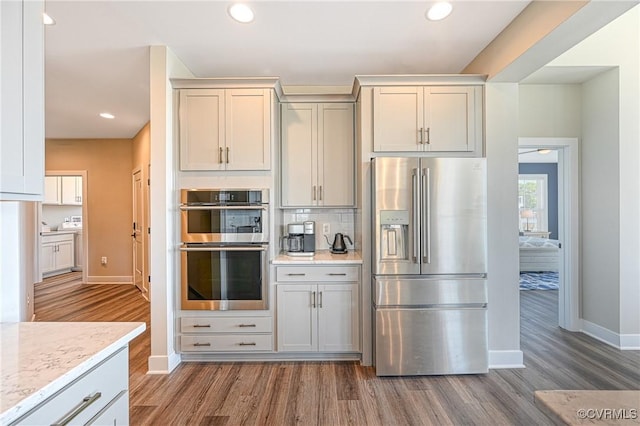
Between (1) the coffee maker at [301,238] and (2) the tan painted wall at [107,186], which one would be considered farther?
(2) the tan painted wall at [107,186]

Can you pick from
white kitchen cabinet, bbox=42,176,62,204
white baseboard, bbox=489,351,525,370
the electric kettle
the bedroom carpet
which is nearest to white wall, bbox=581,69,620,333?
white baseboard, bbox=489,351,525,370

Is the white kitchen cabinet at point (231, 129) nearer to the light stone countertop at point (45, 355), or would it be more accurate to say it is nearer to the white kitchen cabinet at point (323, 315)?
the white kitchen cabinet at point (323, 315)

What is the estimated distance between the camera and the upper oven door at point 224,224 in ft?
9.17

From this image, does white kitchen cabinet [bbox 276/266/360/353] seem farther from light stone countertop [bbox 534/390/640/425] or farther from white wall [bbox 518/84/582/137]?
white wall [bbox 518/84/582/137]

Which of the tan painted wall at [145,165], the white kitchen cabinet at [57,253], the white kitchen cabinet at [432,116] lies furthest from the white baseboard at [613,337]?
the white kitchen cabinet at [57,253]

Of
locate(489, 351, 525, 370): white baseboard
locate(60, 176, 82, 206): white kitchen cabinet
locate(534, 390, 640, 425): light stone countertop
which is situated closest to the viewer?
locate(534, 390, 640, 425): light stone countertop

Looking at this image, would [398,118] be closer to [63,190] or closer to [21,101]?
[21,101]

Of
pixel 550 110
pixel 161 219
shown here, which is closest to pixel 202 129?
pixel 161 219

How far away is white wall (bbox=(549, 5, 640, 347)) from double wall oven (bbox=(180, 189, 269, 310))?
11.0 ft

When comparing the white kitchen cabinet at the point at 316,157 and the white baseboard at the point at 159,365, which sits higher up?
the white kitchen cabinet at the point at 316,157

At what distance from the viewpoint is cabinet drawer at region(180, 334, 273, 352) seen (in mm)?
2818

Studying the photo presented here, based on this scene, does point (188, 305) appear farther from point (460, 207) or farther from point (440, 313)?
point (460, 207)

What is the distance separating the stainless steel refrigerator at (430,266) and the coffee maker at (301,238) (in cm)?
77

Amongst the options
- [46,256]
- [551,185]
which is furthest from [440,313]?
[551,185]
